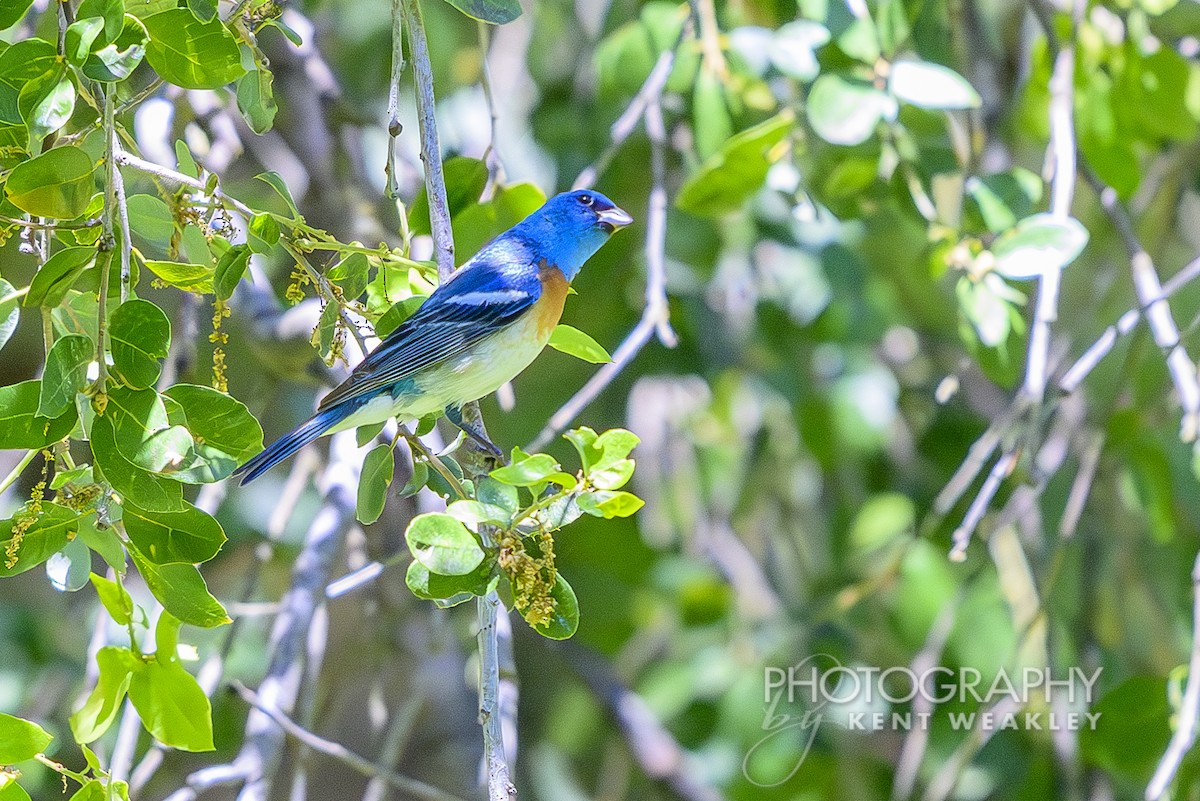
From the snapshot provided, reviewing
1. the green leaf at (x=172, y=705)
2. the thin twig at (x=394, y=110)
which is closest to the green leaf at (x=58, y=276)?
the thin twig at (x=394, y=110)

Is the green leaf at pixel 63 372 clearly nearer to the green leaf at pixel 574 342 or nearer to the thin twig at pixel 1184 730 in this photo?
the green leaf at pixel 574 342

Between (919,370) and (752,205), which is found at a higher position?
(752,205)

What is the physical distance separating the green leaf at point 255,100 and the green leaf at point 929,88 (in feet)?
4.18

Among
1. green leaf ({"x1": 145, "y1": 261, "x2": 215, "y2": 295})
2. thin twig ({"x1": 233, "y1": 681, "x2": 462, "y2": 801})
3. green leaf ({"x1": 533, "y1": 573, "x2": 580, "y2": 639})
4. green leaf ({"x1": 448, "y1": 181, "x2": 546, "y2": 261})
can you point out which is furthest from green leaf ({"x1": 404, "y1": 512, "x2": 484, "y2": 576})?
green leaf ({"x1": 448, "y1": 181, "x2": 546, "y2": 261})

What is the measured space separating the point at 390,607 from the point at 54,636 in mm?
934

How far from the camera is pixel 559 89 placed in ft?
11.6

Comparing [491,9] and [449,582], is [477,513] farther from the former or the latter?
[491,9]

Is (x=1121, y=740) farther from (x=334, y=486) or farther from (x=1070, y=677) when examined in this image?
(x=334, y=486)

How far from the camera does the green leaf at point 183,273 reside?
1448 mm

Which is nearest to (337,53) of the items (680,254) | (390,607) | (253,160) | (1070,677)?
(253,160)

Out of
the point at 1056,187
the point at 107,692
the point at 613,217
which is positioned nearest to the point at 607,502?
the point at 107,692

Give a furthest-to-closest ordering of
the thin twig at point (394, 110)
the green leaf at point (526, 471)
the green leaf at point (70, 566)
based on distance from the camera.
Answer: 1. the thin twig at point (394, 110)
2. the green leaf at point (70, 566)
3. the green leaf at point (526, 471)

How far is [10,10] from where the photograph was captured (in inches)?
48.8

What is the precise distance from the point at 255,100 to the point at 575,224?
114cm
